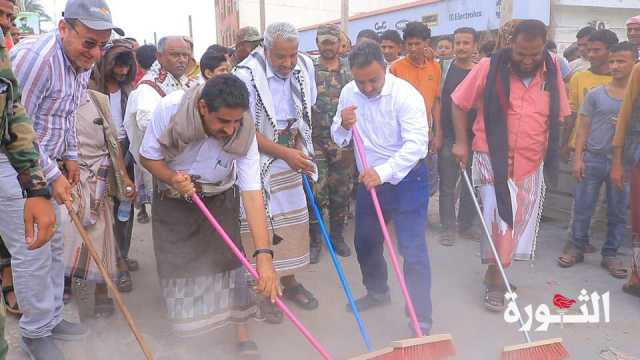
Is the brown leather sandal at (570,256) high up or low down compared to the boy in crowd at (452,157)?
down

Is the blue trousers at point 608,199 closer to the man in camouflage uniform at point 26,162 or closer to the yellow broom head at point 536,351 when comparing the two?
the yellow broom head at point 536,351

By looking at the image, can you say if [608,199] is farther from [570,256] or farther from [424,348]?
[424,348]

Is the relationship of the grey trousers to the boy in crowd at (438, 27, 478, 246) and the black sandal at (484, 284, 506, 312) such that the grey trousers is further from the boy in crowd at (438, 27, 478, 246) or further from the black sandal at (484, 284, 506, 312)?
the boy in crowd at (438, 27, 478, 246)

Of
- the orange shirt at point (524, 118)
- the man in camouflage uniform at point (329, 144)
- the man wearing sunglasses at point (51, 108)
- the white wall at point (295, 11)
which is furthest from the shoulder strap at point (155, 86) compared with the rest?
the white wall at point (295, 11)

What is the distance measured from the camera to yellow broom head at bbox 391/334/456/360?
8.00 ft

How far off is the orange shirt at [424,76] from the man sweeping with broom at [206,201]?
2615 mm

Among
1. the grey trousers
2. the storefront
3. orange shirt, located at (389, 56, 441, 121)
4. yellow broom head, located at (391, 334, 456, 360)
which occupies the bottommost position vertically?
yellow broom head, located at (391, 334, 456, 360)

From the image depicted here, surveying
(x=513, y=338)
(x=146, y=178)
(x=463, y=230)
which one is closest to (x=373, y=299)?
(x=513, y=338)

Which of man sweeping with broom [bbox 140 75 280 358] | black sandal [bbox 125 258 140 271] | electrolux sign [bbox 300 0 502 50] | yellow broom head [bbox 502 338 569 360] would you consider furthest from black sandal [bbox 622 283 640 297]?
electrolux sign [bbox 300 0 502 50]

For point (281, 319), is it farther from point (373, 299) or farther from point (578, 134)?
point (578, 134)

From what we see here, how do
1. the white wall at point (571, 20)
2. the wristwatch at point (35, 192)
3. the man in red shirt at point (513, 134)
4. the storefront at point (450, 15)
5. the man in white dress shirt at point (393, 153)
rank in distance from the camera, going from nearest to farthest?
1. the wristwatch at point (35, 192)
2. the man in white dress shirt at point (393, 153)
3. the man in red shirt at point (513, 134)
4. the storefront at point (450, 15)
5. the white wall at point (571, 20)

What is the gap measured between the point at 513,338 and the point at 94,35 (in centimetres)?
290

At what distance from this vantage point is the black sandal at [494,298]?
348 cm

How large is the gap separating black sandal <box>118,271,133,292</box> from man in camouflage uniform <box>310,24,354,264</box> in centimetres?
149
